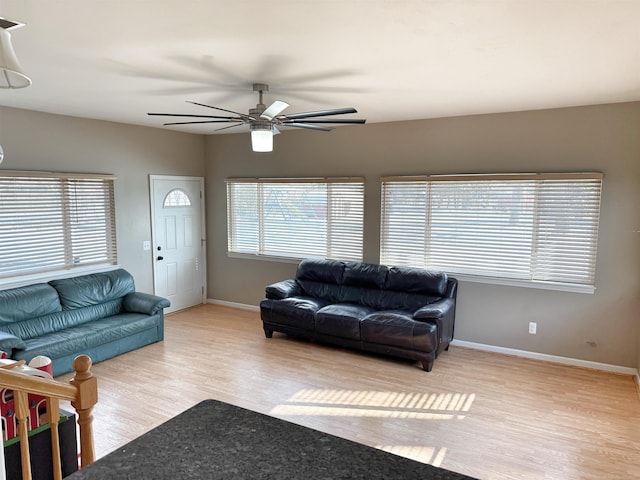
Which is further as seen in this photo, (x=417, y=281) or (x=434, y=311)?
(x=417, y=281)

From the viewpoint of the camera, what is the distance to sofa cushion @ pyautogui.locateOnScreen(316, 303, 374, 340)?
4.69 meters

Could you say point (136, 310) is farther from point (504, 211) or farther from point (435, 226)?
point (504, 211)

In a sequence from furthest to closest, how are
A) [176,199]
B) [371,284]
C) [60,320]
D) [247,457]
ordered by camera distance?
1. [176,199]
2. [371,284]
3. [60,320]
4. [247,457]

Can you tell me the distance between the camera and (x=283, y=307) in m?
5.14

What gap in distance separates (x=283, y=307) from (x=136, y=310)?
1.78 m

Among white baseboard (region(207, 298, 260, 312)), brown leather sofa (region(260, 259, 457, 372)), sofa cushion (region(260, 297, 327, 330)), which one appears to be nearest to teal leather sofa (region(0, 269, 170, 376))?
sofa cushion (region(260, 297, 327, 330))

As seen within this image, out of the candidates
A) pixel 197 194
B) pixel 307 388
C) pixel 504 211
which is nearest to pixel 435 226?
pixel 504 211

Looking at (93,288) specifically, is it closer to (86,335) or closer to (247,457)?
(86,335)

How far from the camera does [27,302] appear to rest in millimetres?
4344

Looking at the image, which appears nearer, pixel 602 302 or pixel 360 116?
pixel 602 302

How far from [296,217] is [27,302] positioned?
131 inches

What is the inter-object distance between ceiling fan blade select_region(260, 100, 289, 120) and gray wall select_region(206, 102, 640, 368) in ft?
8.02

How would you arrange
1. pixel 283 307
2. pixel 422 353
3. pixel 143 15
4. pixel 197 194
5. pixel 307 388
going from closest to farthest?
1. pixel 143 15
2. pixel 307 388
3. pixel 422 353
4. pixel 283 307
5. pixel 197 194

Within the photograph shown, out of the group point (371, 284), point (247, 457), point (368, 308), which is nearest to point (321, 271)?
point (371, 284)
